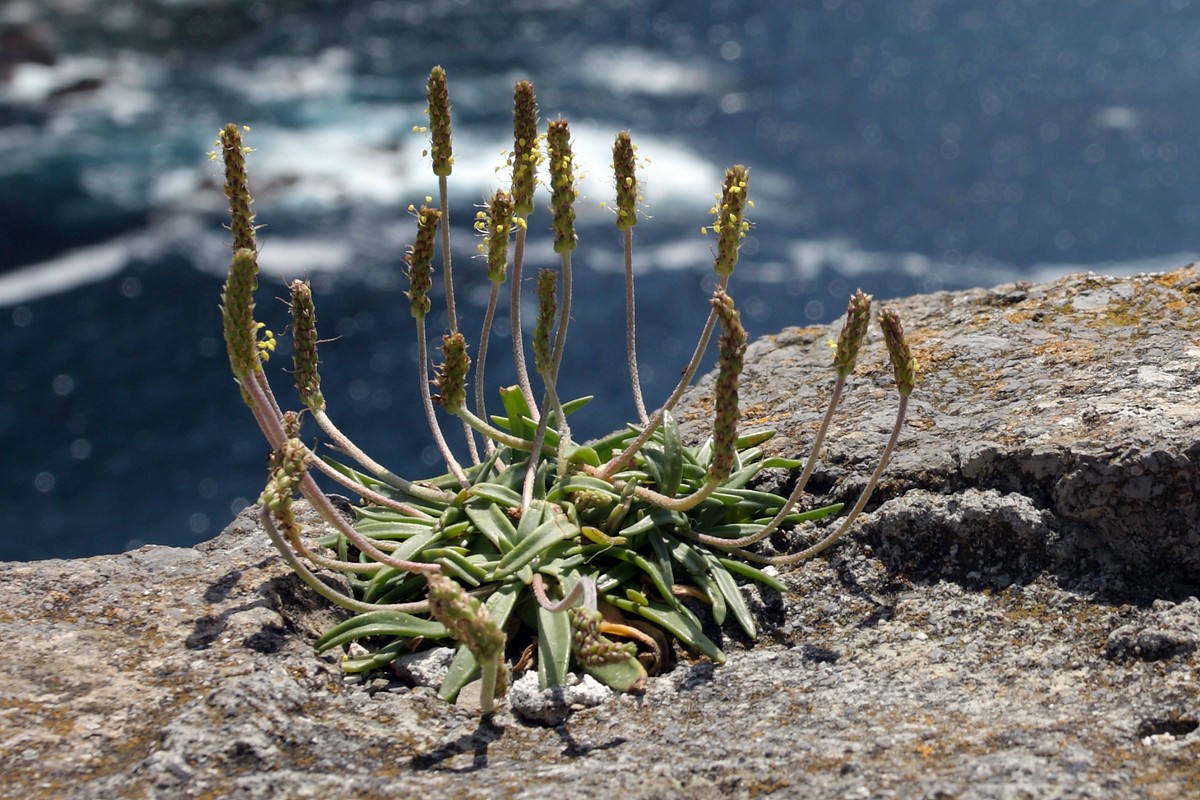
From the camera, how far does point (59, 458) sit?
9164 millimetres

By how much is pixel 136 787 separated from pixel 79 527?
21.3 ft

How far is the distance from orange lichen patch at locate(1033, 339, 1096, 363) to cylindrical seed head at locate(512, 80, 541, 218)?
6.65 feet

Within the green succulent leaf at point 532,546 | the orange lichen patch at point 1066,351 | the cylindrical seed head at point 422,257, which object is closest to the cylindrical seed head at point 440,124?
the cylindrical seed head at point 422,257

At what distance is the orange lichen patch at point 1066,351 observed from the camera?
4.50 m

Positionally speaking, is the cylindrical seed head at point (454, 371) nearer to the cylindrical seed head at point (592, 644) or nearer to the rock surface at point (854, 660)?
the rock surface at point (854, 660)

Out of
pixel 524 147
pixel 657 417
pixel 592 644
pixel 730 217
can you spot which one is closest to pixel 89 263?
pixel 524 147

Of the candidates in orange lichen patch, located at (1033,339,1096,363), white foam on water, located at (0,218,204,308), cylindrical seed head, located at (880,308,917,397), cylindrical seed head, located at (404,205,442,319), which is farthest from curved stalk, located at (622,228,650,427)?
white foam on water, located at (0,218,204,308)

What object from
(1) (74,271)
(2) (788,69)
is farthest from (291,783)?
(2) (788,69)

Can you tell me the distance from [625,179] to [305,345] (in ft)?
3.98

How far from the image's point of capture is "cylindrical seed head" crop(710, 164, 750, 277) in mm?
4012

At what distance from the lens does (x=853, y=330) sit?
3.49 metres

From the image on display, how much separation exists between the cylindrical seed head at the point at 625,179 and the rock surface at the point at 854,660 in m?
1.07

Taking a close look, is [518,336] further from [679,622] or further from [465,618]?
[465,618]

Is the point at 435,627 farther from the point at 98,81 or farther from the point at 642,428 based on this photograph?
the point at 98,81
